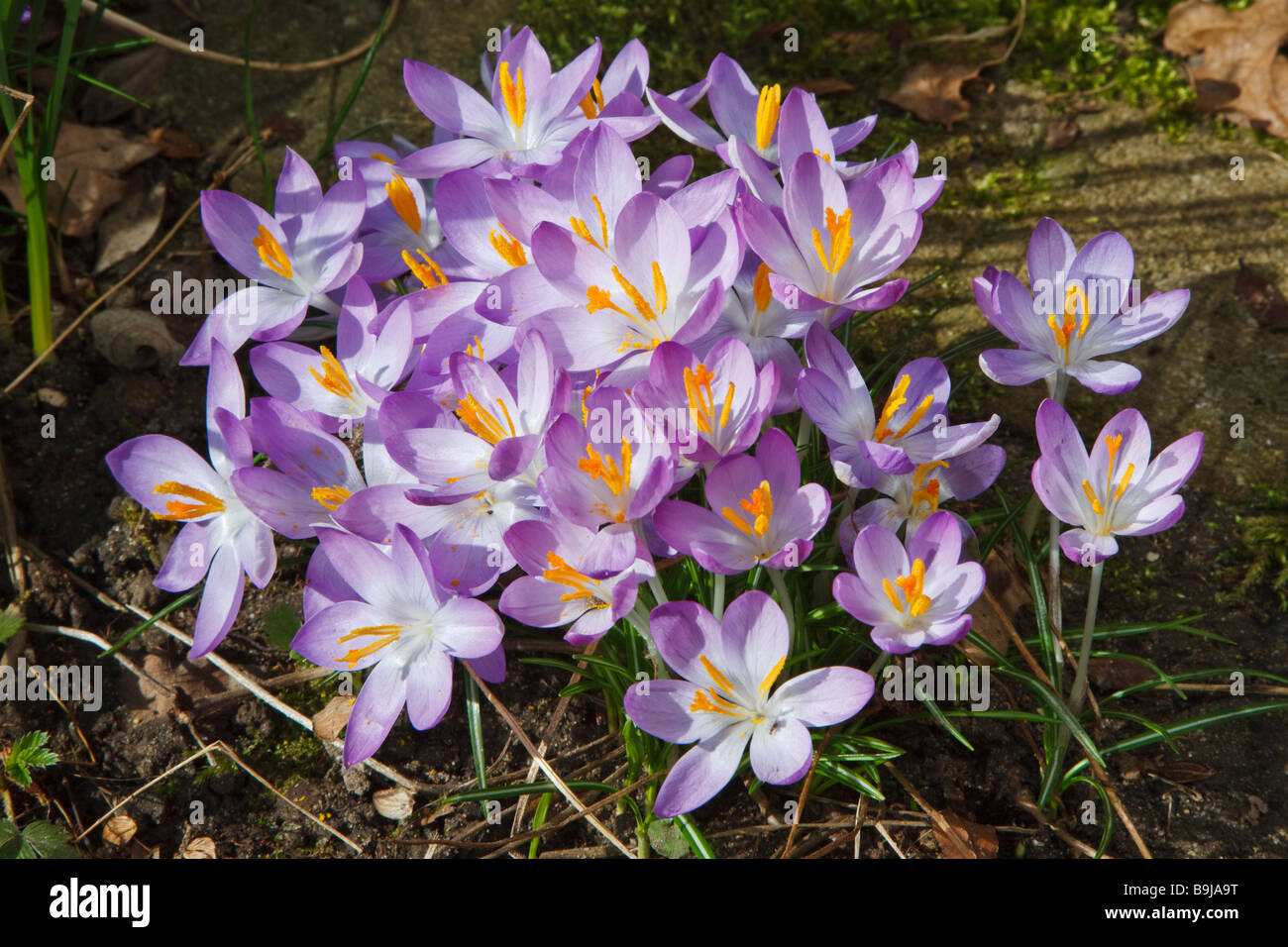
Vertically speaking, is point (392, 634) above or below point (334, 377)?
below

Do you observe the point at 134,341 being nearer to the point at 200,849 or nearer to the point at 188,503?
the point at 188,503

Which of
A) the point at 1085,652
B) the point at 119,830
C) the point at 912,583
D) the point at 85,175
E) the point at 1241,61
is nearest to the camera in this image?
the point at 912,583

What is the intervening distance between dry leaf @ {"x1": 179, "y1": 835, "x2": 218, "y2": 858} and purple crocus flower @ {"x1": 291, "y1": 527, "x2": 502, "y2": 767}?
49 centimetres

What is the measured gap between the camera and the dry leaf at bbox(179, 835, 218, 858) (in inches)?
67.1

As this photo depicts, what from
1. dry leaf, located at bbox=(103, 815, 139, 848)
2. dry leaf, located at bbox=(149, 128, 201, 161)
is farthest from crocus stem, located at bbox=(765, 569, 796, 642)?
dry leaf, located at bbox=(149, 128, 201, 161)

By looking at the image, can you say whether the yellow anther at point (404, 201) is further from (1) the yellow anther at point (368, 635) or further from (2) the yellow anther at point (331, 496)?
(1) the yellow anther at point (368, 635)

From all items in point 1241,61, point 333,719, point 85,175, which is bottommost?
point 333,719

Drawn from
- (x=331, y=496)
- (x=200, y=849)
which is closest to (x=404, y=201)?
(x=331, y=496)

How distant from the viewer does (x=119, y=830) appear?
1738 mm

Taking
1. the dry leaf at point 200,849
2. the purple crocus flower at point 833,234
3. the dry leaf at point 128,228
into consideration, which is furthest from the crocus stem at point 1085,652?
the dry leaf at point 128,228

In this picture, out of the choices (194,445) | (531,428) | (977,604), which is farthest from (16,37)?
(977,604)

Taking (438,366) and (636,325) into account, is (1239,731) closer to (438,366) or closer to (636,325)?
(636,325)

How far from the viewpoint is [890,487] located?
1479 millimetres

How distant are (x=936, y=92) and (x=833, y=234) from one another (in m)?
1.35
